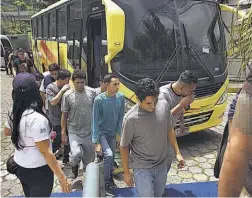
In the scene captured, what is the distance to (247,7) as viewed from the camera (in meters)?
1.15

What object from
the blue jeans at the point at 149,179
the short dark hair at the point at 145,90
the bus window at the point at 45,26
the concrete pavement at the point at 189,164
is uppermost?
the bus window at the point at 45,26

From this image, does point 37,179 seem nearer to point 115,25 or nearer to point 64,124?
point 64,124

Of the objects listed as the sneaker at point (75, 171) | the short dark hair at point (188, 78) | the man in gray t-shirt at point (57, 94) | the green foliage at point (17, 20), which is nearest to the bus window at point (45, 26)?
the man in gray t-shirt at point (57, 94)

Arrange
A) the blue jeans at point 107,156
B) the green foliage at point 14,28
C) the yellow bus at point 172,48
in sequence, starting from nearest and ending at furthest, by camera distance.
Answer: the blue jeans at point 107,156 → the yellow bus at point 172,48 → the green foliage at point 14,28

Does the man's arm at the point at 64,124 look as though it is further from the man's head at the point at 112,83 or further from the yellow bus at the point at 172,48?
the yellow bus at the point at 172,48

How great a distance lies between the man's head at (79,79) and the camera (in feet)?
12.8

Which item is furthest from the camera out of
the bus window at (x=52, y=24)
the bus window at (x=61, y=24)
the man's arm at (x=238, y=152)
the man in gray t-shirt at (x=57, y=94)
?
the bus window at (x=52, y=24)

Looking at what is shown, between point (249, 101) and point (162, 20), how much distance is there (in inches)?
170

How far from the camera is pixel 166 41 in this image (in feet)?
16.7

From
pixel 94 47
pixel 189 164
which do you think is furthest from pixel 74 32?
pixel 189 164

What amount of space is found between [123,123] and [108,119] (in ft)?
3.25

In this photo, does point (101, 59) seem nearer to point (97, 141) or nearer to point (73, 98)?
point (73, 98)

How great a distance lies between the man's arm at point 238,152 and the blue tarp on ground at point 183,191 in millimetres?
2749

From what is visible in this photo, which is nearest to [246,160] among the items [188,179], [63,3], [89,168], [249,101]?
[249,101]
